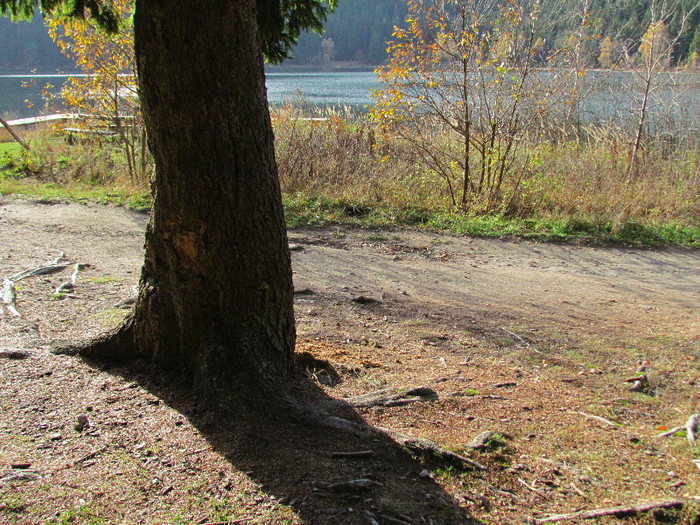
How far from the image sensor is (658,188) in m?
9.84

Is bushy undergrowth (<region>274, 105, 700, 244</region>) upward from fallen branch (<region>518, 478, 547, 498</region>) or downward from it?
upward

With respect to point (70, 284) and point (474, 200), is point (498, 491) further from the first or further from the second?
point (474, 200)

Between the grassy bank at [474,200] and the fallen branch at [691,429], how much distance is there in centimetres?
543

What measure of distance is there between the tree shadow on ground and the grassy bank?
6.03 m

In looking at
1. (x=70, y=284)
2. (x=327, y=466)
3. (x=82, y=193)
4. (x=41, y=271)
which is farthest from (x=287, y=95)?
(x=327, y=466)

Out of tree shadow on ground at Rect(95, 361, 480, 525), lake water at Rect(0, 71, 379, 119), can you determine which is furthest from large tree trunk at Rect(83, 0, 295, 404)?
lake water at Rect(0, 71, 379, 119)

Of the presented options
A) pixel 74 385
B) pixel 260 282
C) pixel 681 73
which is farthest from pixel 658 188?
pixel 74 385

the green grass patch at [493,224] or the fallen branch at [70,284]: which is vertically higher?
the fallen branch at [70,284]

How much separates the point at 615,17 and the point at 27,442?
2054 centimetres

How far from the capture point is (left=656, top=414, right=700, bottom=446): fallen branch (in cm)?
296

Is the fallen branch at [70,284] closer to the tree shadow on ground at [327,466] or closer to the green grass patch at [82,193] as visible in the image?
the tree shadow on ground at [327,466]

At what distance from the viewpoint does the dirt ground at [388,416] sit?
2.33 m

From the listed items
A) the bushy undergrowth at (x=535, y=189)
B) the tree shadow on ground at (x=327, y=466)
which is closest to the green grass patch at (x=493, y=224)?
the bushy undergrowth at (x=535, y=189)

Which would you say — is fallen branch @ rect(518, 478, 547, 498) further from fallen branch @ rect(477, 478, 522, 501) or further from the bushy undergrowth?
the bushy undergrowth
